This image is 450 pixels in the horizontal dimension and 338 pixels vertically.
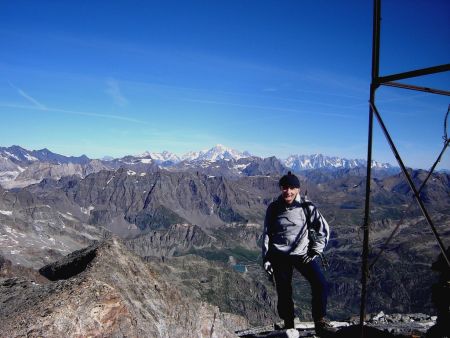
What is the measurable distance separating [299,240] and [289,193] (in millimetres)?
1583

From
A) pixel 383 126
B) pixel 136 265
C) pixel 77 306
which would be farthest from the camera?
pixel 136 265

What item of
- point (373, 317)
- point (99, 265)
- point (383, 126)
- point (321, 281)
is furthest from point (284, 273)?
point (373, 317)

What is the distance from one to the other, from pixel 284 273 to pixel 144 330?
494cm

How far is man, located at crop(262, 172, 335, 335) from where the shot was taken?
12883mm

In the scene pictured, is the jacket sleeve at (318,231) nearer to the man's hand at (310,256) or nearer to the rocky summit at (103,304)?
the man's hand at (310,256)

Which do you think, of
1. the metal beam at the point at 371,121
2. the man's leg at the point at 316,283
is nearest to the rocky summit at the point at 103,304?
the man's leg at the point at 316,283

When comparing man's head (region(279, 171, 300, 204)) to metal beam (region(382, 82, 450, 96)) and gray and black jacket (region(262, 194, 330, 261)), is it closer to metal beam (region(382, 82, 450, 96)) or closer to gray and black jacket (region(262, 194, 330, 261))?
gray and black jacket (region(262, 194, 330, 261))

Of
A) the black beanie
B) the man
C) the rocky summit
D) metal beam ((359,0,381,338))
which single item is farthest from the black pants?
metal beam ((359,0,381,338))

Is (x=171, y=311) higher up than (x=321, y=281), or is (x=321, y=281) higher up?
(x=321, y=281)

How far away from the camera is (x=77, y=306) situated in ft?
32.4

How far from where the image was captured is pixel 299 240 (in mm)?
12969

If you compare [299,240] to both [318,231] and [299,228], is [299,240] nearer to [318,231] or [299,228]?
[299,228]

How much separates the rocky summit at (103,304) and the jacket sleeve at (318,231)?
487cm

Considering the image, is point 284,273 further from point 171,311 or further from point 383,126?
point 383,126
